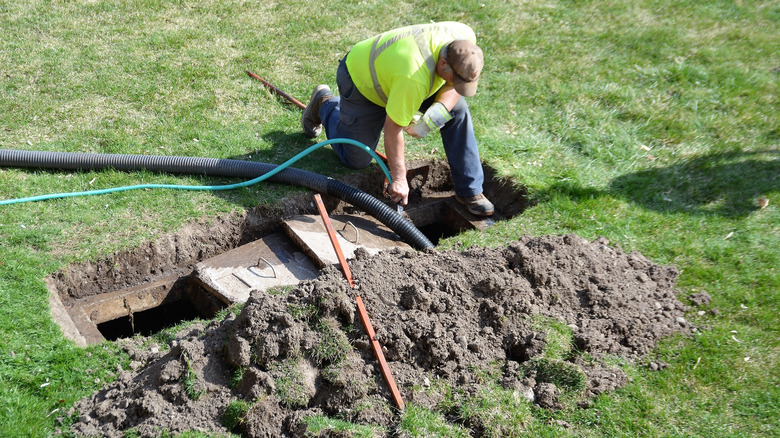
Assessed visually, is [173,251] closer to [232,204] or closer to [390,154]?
[232,204]

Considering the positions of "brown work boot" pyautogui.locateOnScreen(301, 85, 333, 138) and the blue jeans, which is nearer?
the blue jeans

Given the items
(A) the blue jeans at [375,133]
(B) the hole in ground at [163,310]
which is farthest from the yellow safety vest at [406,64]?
(B) the hole in ground at [163,310]

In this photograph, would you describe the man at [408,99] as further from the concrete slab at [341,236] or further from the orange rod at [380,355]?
the orange rod at [380,355]

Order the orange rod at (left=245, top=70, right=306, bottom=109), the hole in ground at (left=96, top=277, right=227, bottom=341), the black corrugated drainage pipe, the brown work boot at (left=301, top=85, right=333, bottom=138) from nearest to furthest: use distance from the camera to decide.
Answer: the hole in ground at (left=96, top=277, right=227, bottom=341) < the black corrugated drainage pipe < the brown work boot at (left=301, top=85, right=333, bottom=138) < the orange rod at (left=245, top=70, right=306, bottom=109)

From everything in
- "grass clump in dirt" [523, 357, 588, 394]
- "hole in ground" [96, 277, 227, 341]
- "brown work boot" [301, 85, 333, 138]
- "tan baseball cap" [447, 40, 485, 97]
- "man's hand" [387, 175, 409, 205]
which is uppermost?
"tan baseball cap" [447, 40, 485, 97]

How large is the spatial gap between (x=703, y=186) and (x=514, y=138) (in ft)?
5.86

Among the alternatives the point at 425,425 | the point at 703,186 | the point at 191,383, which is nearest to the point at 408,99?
the point at 425,425

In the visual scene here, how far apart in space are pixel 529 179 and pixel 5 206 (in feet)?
14.0

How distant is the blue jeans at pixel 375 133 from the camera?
516 centimetres

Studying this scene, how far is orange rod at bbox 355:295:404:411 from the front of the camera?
3.43 meters

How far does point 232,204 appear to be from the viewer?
16.3 ft

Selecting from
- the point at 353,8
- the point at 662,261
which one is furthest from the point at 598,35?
the point at 662,261

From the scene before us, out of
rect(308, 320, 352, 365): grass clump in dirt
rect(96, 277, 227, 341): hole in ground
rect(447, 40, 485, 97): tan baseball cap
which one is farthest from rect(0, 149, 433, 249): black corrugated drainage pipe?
rect(308, 320, 352, 365): grass clump in dirt

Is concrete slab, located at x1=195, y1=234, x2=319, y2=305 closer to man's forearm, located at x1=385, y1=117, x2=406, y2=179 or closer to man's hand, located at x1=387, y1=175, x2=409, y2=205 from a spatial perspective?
man's hand, located at x1=387, y1=175, x2=409, y2=205
